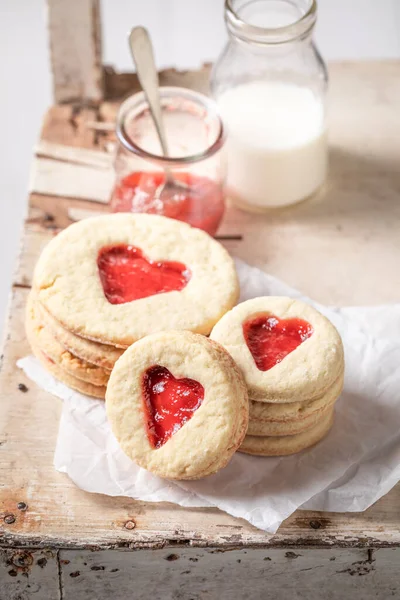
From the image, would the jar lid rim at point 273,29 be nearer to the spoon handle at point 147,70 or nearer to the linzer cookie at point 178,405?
A: the spoon handle at point 147,70

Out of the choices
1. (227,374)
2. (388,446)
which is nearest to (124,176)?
(227,374)

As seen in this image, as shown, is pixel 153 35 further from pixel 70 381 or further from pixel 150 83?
pixel 70 381

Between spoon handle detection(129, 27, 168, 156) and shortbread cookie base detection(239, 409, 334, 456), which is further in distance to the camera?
spoon handle detection(129, 27, 168, 156)

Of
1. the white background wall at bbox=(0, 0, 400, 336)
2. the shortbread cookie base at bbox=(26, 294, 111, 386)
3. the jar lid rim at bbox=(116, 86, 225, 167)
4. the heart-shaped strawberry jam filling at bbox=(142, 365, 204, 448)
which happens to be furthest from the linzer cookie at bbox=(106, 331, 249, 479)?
the white background wall at bbox=(0, 0, 400, 336)

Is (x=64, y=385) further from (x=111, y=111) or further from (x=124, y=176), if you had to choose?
(x=111, y=111)

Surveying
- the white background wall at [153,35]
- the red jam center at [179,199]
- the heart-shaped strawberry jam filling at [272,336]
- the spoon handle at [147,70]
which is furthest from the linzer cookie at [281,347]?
the white background wall at [153,35]

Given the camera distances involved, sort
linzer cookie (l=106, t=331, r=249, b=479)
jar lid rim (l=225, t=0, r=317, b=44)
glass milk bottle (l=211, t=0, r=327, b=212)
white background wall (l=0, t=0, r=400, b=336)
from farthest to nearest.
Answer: white background wall (l=0, t=0, r=400, b=336)
glass milk bottle (l=211, t=0, r=327, b=212)
jar lid rim (l=225, t=0, r=317, b=44)
linzer cookie (l=106, t=331, r=249, b=479)

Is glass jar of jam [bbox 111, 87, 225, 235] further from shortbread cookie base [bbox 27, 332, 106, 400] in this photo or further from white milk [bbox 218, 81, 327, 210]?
shortbread cookie base [bbox 27, 332, 106, 400]
